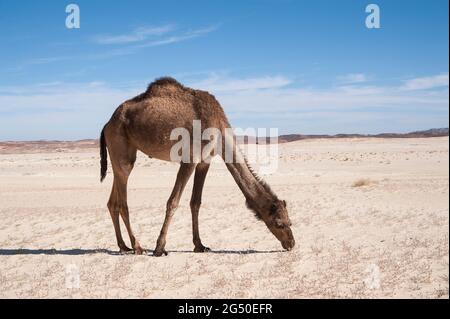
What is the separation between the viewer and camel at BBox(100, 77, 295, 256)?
798cm

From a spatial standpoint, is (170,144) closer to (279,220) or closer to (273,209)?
(273,209)

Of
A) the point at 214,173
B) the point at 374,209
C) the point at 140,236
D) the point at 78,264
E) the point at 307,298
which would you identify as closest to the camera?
the point at 307,298

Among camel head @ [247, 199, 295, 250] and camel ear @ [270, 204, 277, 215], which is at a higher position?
camel ear @ [270, 204, 277, 215]

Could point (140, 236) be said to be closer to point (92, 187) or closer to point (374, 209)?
point (374, 209)

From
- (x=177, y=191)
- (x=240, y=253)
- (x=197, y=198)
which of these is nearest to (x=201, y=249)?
(x=240, y=253)

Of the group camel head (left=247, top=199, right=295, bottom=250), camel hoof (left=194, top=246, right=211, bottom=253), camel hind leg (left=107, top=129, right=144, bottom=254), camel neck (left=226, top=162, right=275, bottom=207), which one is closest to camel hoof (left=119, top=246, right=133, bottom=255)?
camel hind leg (left=107, top=129, right=144, bottom=254)

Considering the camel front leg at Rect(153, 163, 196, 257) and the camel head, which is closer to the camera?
the camel front leg at Rect(153, 163, 196, 257)

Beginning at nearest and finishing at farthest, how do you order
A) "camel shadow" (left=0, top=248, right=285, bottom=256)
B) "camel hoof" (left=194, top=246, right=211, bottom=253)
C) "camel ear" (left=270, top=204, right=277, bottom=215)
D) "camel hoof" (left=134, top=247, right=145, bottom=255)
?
"camel ear" (left=270, top=204, right=277, bottom=215) → "camel shadow" (left=0, top=248, right=285, bottom=256) → "camel hoof" (left=134, top=247, right=145, bottom=255) → "camel hoof" (left=194, top=246, right=211, bottom=253)

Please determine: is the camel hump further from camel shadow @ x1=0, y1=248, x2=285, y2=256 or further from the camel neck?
camel shadow @ x1=0, y1=248, x2=285, y2=256

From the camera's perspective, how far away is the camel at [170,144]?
7.98 metres

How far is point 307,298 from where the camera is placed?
5332 mm

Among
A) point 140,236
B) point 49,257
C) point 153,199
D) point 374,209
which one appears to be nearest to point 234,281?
point 49,257

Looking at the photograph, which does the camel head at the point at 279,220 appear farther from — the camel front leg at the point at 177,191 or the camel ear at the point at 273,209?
the camel front leg at the point at 177,191

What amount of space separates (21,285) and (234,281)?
2.98 m
